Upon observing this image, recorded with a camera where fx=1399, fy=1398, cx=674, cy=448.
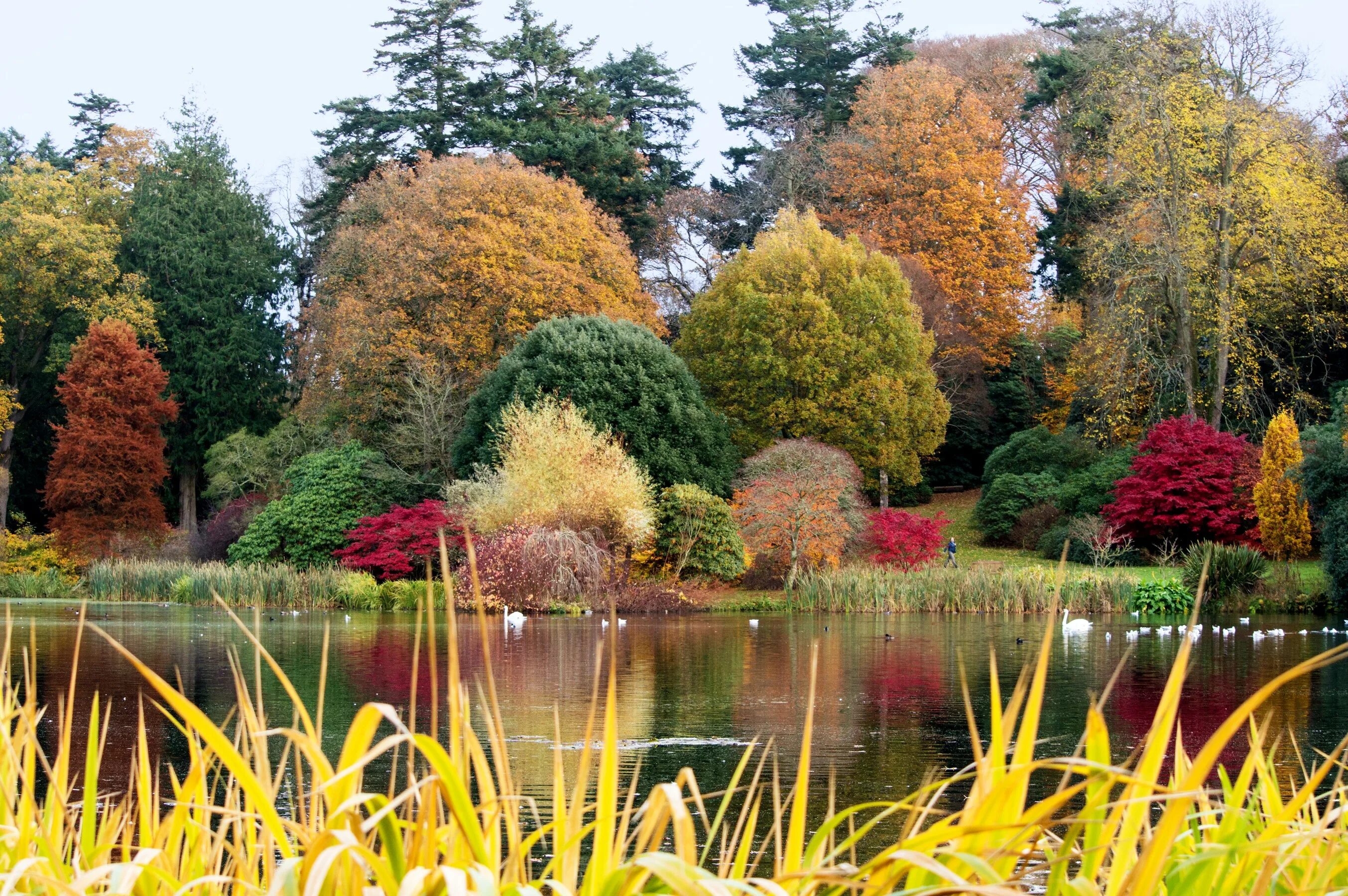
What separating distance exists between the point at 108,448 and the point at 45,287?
225 inches

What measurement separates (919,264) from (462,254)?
38.3 feet

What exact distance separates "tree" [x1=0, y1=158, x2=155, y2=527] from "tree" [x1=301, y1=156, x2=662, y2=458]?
25.8 ft

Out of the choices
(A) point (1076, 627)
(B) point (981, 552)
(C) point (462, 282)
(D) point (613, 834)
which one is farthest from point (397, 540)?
(D) point (613, 834)

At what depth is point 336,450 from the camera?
104 feet

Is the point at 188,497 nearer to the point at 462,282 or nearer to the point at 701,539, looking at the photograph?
the point at 462,282

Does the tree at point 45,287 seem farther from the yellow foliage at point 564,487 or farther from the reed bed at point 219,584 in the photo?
the yellow foliage at point 564,487

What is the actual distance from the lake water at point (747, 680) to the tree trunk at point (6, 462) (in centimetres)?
1570

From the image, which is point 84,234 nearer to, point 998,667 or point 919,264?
point 919,264

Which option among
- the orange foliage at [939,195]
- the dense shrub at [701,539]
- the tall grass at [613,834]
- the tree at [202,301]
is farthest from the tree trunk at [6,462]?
the tall grass at [613,834]

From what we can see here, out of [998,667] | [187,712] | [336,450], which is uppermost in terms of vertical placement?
[336,450]

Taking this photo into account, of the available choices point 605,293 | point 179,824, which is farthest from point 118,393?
point 179,824

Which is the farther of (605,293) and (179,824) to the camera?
(605,293)

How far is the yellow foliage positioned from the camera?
25109 mm

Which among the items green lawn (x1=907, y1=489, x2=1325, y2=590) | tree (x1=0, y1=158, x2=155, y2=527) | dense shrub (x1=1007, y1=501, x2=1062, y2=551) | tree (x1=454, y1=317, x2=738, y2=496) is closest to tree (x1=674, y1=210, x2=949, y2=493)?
green lawn (x1=907, y1=489, x2=1325, y2=590)
